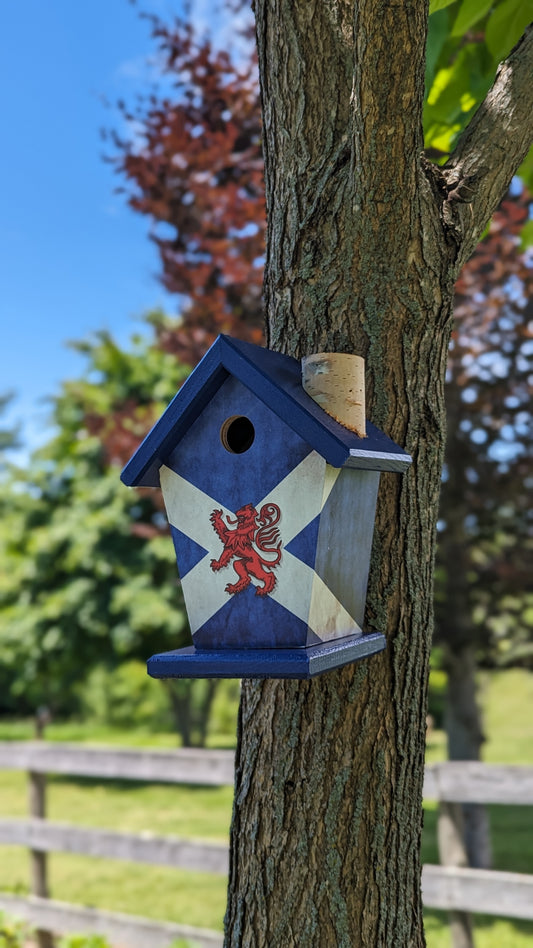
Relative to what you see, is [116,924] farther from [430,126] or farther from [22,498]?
[22,498]

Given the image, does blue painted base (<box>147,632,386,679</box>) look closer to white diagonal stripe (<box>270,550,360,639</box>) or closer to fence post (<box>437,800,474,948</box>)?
white diagonal stripe (<box>270,550,360,639</box>)

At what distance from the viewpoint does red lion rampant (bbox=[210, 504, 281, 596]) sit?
55.8 inches

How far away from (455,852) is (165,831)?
446 centimetres

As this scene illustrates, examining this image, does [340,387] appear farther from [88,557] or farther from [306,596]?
[88,557]

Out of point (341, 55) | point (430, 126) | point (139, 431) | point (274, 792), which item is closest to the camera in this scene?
point (274, 792)

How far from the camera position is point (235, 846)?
1653mm

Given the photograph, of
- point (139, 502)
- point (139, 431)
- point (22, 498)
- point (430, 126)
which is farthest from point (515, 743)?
point (430, 126)

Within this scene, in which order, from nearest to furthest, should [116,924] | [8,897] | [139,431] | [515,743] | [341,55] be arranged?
[341,55], [116,924], [8,897], [139,431], [515,743]

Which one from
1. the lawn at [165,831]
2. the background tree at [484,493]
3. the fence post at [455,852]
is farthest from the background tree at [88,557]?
the fence post at [455,852]

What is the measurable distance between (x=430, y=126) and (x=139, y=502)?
28.4 ft

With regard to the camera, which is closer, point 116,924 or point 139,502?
point 116,924

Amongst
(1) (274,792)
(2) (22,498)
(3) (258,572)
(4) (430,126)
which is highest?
(2) (22,498)

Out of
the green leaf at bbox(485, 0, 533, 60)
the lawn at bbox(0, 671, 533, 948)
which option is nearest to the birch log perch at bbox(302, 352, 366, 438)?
the green leaf at bbox(485, 0, 533, 60)

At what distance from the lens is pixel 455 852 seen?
162 inches
